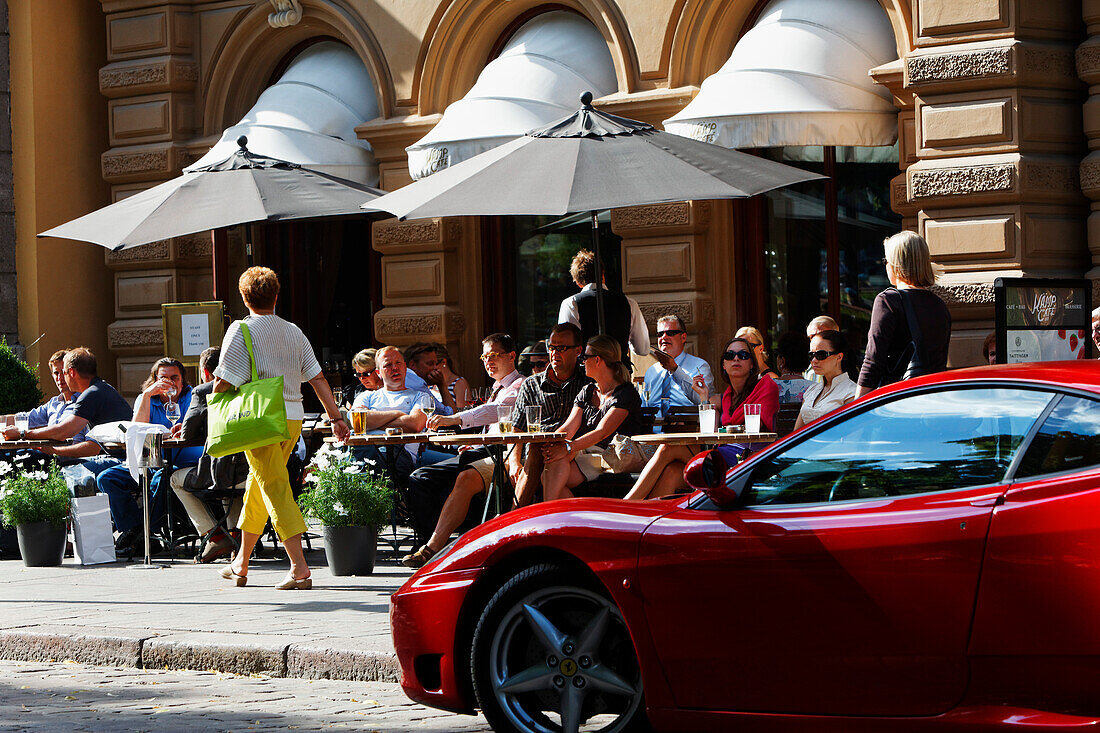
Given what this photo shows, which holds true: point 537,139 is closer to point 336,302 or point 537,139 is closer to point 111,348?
→ point 336,302

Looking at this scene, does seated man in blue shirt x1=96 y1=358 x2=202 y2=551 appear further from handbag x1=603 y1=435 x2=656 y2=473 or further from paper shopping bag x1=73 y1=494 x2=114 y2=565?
handbag x1=603 y1=435 x2=656 y2=473

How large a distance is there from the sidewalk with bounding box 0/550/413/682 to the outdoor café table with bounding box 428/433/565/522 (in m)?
0.78

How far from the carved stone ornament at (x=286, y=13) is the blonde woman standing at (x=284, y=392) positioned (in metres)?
7.45

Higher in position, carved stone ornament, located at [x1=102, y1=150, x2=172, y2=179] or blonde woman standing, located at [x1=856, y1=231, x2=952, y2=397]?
carved stone ornament, located at [x1=102, y1=150, x2=172, y2=179]

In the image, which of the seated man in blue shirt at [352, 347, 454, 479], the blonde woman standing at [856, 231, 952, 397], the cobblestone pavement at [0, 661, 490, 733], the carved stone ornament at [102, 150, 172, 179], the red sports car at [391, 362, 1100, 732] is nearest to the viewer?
the red sports car at [391, 362, 1100, 732]

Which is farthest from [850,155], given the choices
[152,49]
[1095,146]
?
[152,49]

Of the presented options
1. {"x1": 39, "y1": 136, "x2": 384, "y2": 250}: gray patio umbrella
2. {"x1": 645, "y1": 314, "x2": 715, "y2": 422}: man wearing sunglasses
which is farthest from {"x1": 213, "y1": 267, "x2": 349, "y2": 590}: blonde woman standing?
{"x1": 645, "y1": 314, "x2": 715, "y2": 422}: man wearing sunglasses

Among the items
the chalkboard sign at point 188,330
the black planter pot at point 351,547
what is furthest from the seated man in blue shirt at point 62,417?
the black planter pot at point 351,547

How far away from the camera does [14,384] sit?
15664 millimetres

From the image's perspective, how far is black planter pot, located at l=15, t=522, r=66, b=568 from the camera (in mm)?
11070

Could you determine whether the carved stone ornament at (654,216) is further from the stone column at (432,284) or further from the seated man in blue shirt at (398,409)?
the seated man in blue shirt at (398,409)

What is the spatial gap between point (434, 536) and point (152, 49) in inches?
350

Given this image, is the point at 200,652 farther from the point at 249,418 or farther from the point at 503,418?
the point at 503,418

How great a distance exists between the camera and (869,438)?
16.1 feet
